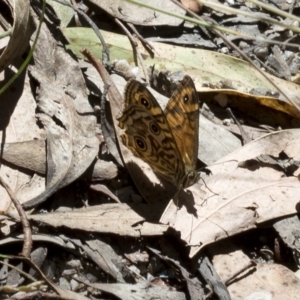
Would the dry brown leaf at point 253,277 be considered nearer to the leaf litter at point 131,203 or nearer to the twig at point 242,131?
the leaf litter at point 131,203

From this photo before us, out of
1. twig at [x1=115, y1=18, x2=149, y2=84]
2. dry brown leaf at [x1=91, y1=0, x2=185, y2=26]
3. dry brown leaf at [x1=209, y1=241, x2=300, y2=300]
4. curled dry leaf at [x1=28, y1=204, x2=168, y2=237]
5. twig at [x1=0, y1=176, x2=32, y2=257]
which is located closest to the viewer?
twig at [x1=0, y1=176, x2=32, y2=257]

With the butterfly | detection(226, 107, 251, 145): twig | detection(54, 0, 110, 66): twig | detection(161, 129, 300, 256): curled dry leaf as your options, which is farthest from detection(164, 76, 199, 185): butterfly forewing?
detection(54, 0, 110, 66): twig

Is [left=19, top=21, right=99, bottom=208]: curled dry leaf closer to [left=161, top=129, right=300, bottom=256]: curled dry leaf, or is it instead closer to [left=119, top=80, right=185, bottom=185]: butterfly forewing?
[left=119, top=80, right=185, bottom=185]: butterfly forewing

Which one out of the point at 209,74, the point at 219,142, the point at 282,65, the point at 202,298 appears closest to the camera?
the point at 202,298

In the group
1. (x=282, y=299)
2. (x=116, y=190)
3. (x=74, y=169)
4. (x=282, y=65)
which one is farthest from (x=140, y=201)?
(x=282, y=65)

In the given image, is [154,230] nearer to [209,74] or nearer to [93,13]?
[209,74]

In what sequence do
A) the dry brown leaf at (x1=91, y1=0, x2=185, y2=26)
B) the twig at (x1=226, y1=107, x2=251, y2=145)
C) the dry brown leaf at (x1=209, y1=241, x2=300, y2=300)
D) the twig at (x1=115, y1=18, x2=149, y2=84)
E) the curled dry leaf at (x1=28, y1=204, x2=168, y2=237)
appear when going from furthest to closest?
1. the dry brown leaf at (x1=91, y1=0, x2=185, y2=26)
2. the twig at (x1=115, y1=18, x2=149, y2=84)
3. the twig at (x1=226, y1=107, x2=251, y2=145)
4. the dry brown leaf at (x1=209, y1=241, x2=300, y2=300)
5. the curled dry leaf at (x1=28, y1=204, x2=168, y2=237)
